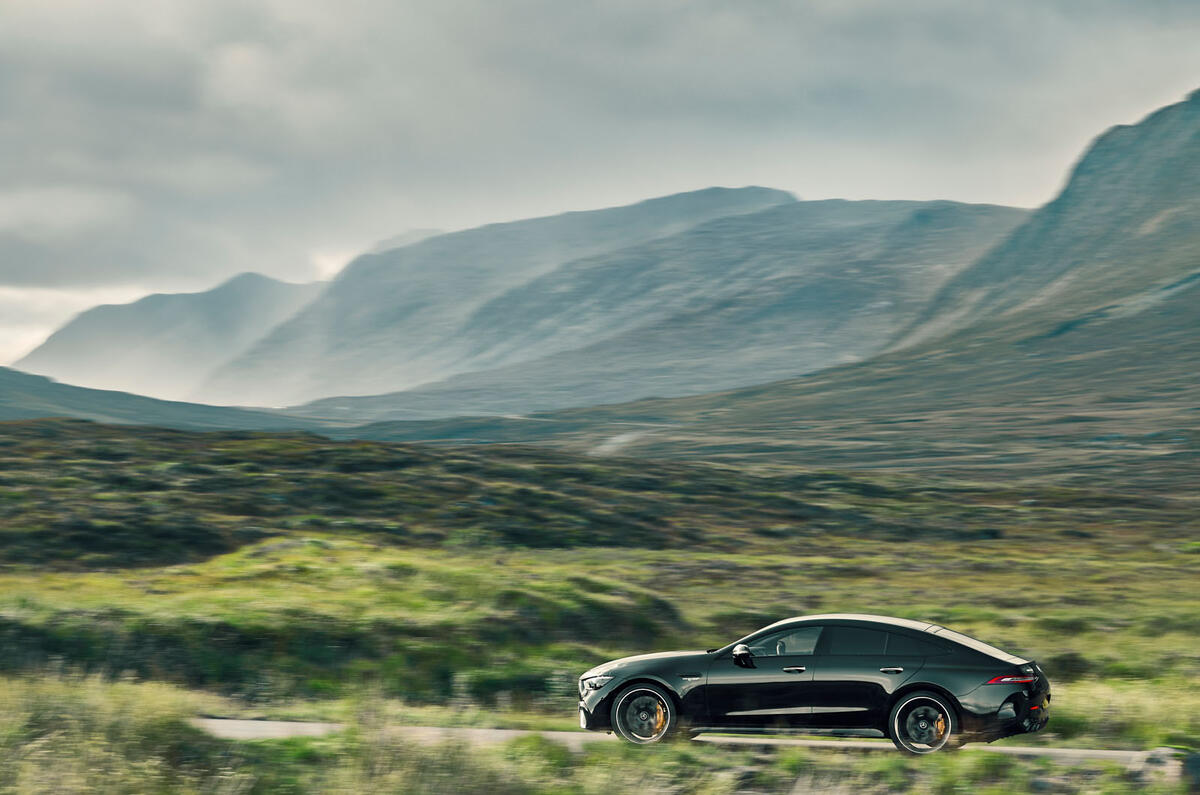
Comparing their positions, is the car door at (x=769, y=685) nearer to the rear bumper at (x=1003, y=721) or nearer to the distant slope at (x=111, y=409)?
Answer: the rear bumper at (x=1003, y=721)

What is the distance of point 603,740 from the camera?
11961mm

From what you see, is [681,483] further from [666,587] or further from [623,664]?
[623,664]

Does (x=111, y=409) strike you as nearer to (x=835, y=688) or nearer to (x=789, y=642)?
(x=789, y=642)

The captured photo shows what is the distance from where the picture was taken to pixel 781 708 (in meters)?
11.9

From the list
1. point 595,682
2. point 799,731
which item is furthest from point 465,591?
point 799,731

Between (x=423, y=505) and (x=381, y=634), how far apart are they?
2343cm

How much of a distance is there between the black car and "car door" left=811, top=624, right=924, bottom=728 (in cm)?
1

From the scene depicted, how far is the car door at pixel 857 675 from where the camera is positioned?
38.0ft

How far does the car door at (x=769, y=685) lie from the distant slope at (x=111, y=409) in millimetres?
139101

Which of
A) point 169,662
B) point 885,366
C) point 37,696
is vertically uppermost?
point 885,366

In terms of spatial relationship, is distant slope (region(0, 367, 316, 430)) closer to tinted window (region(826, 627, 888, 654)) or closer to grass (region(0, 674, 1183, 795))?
grass (region(0, 674, 1183, 795))

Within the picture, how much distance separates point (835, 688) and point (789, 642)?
655 millimetres

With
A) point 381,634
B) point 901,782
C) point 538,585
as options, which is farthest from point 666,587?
point 901,782

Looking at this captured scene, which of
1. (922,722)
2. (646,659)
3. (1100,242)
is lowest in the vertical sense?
(922,722)
